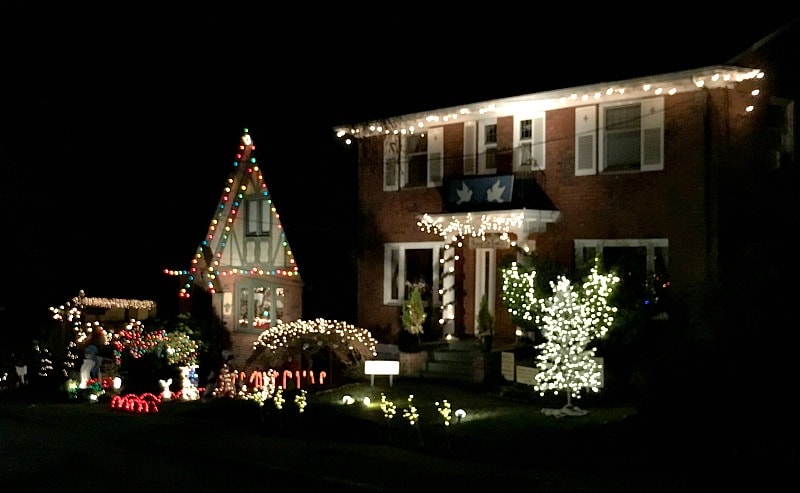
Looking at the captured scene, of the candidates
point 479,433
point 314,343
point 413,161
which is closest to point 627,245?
point 413,161

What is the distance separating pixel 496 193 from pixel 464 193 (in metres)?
0.97

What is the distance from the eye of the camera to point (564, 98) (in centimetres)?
2038

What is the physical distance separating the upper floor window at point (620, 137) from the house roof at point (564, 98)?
275 millimetres

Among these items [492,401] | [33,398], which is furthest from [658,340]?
[33,398]

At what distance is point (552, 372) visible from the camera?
16453mm

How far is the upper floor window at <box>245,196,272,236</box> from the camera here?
2670 centimetres

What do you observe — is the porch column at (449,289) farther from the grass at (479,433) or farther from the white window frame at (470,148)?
the grass at (479,433)

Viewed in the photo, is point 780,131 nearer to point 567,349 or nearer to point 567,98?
point 567,98

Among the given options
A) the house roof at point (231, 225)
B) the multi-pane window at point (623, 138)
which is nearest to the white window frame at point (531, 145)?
the multi-pane window at point (623, 138)

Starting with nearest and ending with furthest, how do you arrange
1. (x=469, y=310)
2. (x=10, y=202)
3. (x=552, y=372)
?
(x=552, y=372) → (x=469, y=310) → (x=10, y=202)

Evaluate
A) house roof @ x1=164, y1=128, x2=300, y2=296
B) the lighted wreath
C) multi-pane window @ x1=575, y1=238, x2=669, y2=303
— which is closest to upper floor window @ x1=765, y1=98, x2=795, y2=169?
multi-pane window @ x1=575, y1=238, x2=669, y2=303

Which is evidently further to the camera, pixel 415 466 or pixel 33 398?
pixel 33 398

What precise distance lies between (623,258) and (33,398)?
1463cm

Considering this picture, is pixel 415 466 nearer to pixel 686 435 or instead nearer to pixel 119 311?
pixel 686 435
